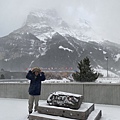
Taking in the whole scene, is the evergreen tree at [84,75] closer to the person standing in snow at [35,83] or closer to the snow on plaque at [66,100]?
the person standing in snow at [35,83]

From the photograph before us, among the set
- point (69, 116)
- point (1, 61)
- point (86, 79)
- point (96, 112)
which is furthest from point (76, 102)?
point (1, 61)

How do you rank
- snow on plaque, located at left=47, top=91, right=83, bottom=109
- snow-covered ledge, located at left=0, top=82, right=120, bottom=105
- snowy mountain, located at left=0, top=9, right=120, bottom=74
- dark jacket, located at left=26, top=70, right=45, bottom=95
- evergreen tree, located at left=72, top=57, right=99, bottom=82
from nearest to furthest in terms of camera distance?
1. snow on plaque, located at left=47, top=91, right=83, bottom=109
2. dark jacket, located at left=26, top=70, right=45, bottom=95
3. snow-covered ledge, located at left=0, top=82, right=120, bottom=105
4. evergreen tree, located at left=72, top=57, right=99, bottom=82
5. snowy mountain, located at left=0, top=9, right=120, bottom=74

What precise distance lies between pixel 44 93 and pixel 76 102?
5067mm

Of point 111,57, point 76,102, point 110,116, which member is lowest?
point 110,116

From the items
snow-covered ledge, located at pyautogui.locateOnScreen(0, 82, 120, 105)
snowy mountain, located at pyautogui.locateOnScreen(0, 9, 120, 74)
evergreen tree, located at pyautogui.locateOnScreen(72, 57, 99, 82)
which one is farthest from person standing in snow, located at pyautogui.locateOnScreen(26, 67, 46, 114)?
snowy mountain, located at pyautogui.locateOnScreen(0, 9, 120, 74)

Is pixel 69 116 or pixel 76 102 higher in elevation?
pixel 76 102

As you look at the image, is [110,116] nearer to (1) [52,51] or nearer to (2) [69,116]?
(2) [69,116]

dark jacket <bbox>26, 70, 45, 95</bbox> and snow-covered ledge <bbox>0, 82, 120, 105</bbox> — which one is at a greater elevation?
dark jacket <bbox>26, 70, 45, 95</bbox>

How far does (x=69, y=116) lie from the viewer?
208 inches

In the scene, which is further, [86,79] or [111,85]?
[86,79]

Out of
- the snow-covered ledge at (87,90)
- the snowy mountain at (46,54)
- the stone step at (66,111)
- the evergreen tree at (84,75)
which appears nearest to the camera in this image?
the stone step at (66,111)

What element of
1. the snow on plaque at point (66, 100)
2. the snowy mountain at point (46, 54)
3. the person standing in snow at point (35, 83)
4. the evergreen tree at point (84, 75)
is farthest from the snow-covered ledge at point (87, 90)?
the snowy mountain at point (46, 54)

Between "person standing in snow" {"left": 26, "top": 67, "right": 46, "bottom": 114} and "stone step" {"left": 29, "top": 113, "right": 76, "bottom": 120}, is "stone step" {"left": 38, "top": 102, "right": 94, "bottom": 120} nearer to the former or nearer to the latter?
"stone step" {"left": 29, "top": 113, "right": 76, "bottom": 120}

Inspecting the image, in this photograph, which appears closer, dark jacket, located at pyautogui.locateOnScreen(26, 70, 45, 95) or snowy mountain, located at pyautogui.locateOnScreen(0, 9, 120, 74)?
dark jacket, located at pyautogui.locateOnScreen(26, 70, 45, 95)
